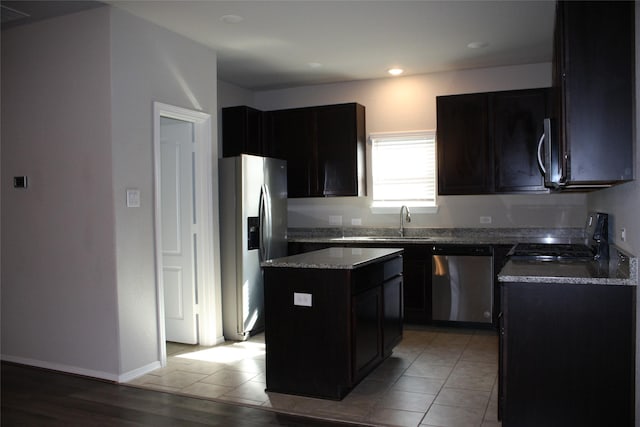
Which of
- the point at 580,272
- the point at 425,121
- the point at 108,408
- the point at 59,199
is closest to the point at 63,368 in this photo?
the point at 108,408

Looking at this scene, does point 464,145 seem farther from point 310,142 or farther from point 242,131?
point 242,131

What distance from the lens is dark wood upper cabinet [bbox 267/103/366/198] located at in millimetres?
6211

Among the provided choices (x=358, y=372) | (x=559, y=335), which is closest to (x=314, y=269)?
(x=358, y=372)

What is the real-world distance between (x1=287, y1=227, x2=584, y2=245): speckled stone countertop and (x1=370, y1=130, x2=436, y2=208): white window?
0.32 meters

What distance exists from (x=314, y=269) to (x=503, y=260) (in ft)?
8.51

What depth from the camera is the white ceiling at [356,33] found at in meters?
4.06

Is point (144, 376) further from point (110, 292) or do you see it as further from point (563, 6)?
point (563, 6)

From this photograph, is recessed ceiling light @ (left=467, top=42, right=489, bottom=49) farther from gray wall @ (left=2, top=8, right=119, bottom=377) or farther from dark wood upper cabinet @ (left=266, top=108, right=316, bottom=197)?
gray wall @ (left=2, top=8, right=119, bottom=377)

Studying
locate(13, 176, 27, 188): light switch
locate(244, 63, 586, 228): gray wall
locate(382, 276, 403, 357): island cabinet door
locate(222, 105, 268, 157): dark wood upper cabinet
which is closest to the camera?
locate(382, 276, 403, 357): island cabinet door

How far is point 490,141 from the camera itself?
18.4 feet

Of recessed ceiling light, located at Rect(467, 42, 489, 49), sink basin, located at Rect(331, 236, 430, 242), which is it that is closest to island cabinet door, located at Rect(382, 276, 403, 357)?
sink basin, located at Rect(331, 236, 430, 242)

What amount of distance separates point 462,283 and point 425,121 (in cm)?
196

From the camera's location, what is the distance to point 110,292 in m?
4.04

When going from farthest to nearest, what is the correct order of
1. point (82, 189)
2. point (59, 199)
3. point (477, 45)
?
point (477, 45)
point (59, 199)
point (82, 189)
